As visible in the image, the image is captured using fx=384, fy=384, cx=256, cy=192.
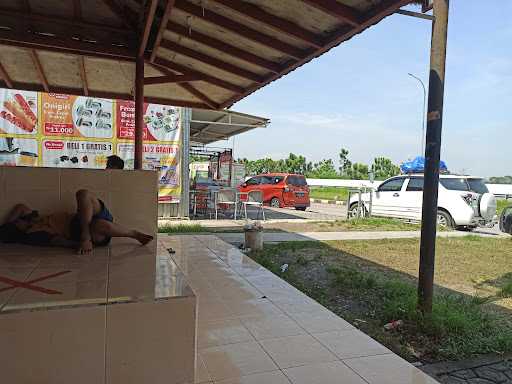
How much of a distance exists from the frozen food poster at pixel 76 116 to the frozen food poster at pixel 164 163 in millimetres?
744

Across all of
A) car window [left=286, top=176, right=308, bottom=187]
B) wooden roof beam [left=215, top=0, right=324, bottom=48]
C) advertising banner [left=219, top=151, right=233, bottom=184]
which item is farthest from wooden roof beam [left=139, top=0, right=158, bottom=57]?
car window [left=286, top=176, right=308, bottom=187]

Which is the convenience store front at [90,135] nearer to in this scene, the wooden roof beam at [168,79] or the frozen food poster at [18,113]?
the frozen food poster at [18,113]

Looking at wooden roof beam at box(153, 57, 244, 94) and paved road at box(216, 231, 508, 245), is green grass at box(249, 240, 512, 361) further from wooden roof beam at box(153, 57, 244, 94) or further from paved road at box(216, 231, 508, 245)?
wooden roof beam at box(153, 57, 244, 94)

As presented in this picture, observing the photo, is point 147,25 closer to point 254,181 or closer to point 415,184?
point 415,184

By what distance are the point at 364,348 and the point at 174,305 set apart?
148cm

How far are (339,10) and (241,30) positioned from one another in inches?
41.7

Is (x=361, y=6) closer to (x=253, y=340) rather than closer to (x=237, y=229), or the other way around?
(x=253, y=340)

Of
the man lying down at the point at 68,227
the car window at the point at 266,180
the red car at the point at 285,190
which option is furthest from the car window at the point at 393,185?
the man lying down at the point at 68,227

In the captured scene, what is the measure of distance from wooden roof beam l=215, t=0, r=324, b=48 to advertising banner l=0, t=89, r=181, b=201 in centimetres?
684

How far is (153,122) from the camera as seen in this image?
10016 millimetres

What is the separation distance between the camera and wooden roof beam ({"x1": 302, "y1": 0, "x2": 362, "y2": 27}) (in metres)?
2.74

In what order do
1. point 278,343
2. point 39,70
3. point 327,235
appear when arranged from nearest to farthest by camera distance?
point 278,343, point 39,70, point 327,235

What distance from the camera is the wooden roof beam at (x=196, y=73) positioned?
475 centimetres

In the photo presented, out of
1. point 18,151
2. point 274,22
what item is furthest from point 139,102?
point 18,151
